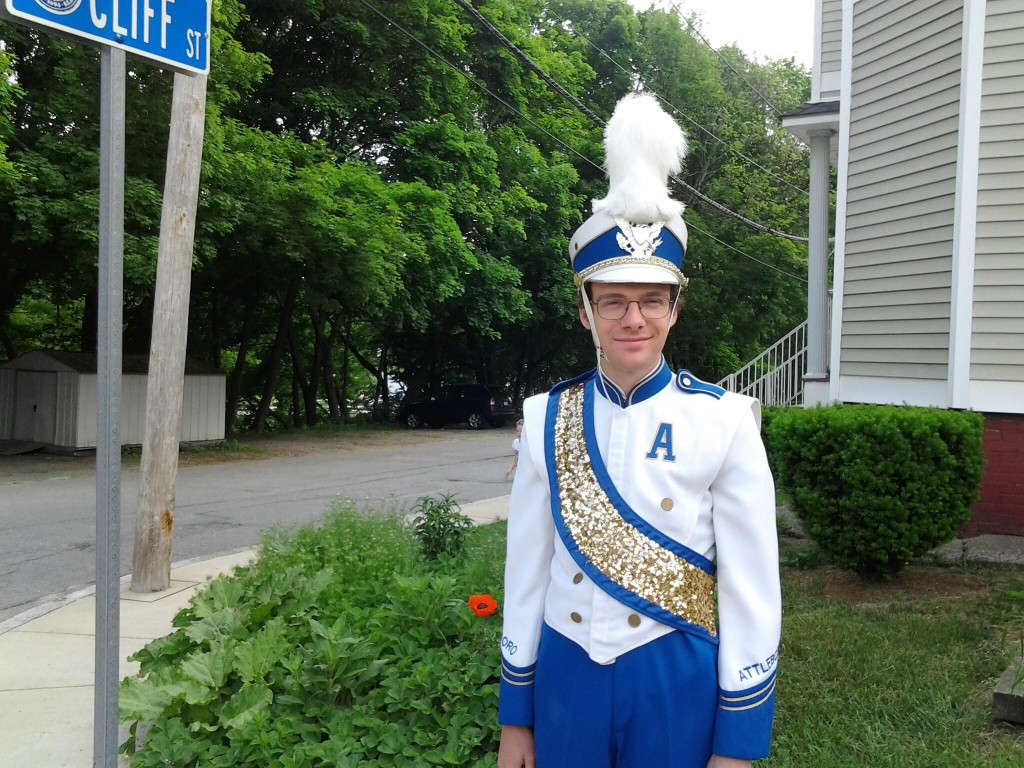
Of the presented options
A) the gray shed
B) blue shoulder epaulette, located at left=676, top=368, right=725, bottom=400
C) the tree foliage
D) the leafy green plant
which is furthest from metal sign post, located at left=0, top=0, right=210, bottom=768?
the gray shed

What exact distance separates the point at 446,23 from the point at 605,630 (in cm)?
1975

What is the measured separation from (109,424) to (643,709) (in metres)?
1.71

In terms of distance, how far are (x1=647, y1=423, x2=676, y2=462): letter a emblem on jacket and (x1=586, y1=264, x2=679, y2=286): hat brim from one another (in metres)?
0.32

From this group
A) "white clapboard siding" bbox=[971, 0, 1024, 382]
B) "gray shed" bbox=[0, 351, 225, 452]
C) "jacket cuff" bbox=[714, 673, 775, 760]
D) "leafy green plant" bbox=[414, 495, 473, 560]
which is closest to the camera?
"jacket cuff" bbox=[714, 673, 775, 760]

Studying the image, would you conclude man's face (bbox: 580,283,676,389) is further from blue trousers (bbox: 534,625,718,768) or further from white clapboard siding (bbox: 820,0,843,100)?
white clapboard siding (bbox: 820,0,843,100)

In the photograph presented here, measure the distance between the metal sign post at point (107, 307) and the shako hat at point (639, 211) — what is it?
4.73ft

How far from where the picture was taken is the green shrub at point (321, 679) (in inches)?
142


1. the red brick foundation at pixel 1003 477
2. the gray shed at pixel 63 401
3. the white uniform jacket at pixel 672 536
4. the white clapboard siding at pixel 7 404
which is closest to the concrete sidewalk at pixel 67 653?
the red brick foundation at pixel 1003 477

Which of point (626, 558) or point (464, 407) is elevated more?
point (626, 558)

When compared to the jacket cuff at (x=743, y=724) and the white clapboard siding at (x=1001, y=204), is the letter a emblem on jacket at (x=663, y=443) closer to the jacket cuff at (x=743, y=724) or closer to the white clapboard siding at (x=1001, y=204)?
the jacket cuff at (x=743, y=724)

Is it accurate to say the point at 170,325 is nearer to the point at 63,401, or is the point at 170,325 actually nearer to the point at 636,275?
the point at 636,275

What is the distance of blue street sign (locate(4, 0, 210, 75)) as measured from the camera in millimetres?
2785

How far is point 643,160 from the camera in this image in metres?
2.17

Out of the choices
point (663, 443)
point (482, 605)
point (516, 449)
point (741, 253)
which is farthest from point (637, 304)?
point (741, 253)
